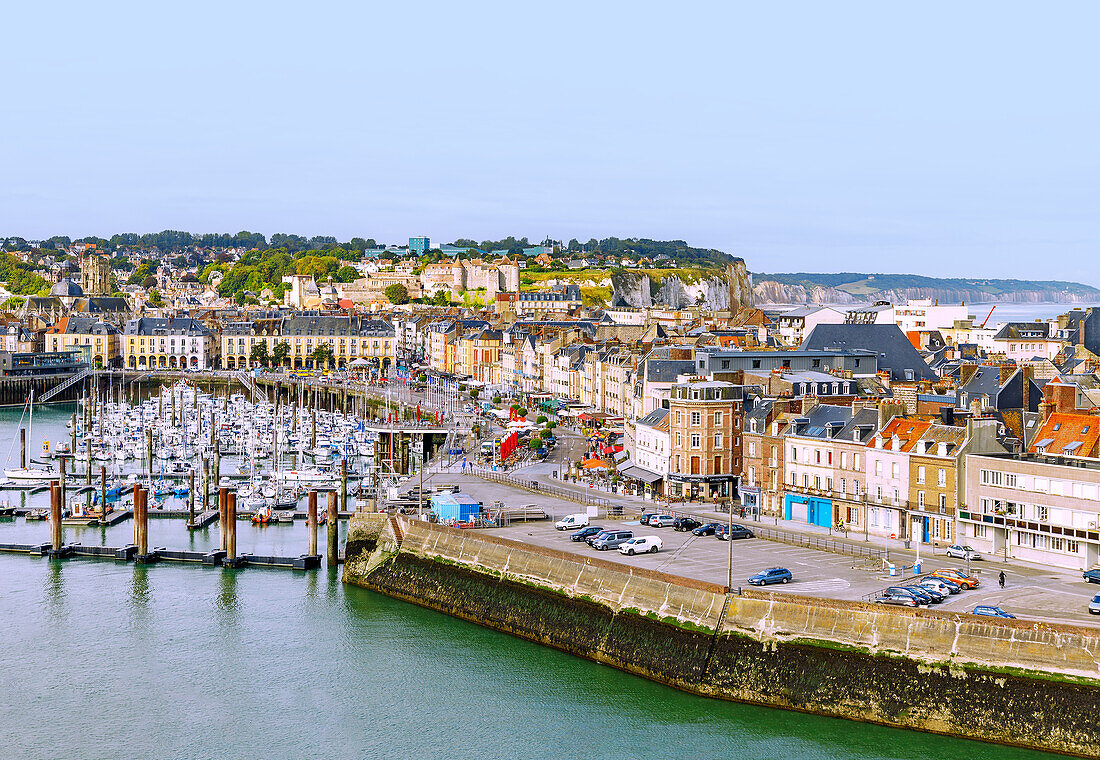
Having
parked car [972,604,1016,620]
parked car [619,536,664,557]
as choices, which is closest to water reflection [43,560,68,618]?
parked car [619,536,664,557]

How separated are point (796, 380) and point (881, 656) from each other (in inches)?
869

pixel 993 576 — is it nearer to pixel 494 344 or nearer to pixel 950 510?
pixel 950 510

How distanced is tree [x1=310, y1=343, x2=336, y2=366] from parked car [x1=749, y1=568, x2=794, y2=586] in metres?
108

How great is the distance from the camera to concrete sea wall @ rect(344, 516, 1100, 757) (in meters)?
26.9

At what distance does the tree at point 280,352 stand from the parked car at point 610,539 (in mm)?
103975

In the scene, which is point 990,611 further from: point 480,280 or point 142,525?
point 480,280

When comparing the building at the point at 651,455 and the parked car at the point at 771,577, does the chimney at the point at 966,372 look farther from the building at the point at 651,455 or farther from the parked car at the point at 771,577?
the parked car at the point at 771,577

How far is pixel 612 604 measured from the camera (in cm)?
3375

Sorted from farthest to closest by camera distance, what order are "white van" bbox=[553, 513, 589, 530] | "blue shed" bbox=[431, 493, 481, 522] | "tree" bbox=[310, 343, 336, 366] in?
"tree" bbox=[310, 343, 336, 366] → "blue shed" bbox=[431, 493, 481, 522] → "white van" bbox=[553, 513, 589, 530]

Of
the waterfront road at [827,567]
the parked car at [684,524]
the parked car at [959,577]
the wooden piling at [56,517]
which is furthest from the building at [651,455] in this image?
the wooden piling at [56,517]

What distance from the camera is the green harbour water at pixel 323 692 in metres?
28.5

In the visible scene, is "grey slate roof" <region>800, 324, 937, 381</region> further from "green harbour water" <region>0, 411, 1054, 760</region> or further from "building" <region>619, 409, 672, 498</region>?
"green harbour water" <region>0, 411, 1054, 760</region>

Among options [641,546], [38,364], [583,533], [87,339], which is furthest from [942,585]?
[87,339]

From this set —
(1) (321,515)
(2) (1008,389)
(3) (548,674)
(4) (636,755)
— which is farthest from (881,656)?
(1) (321,515)
